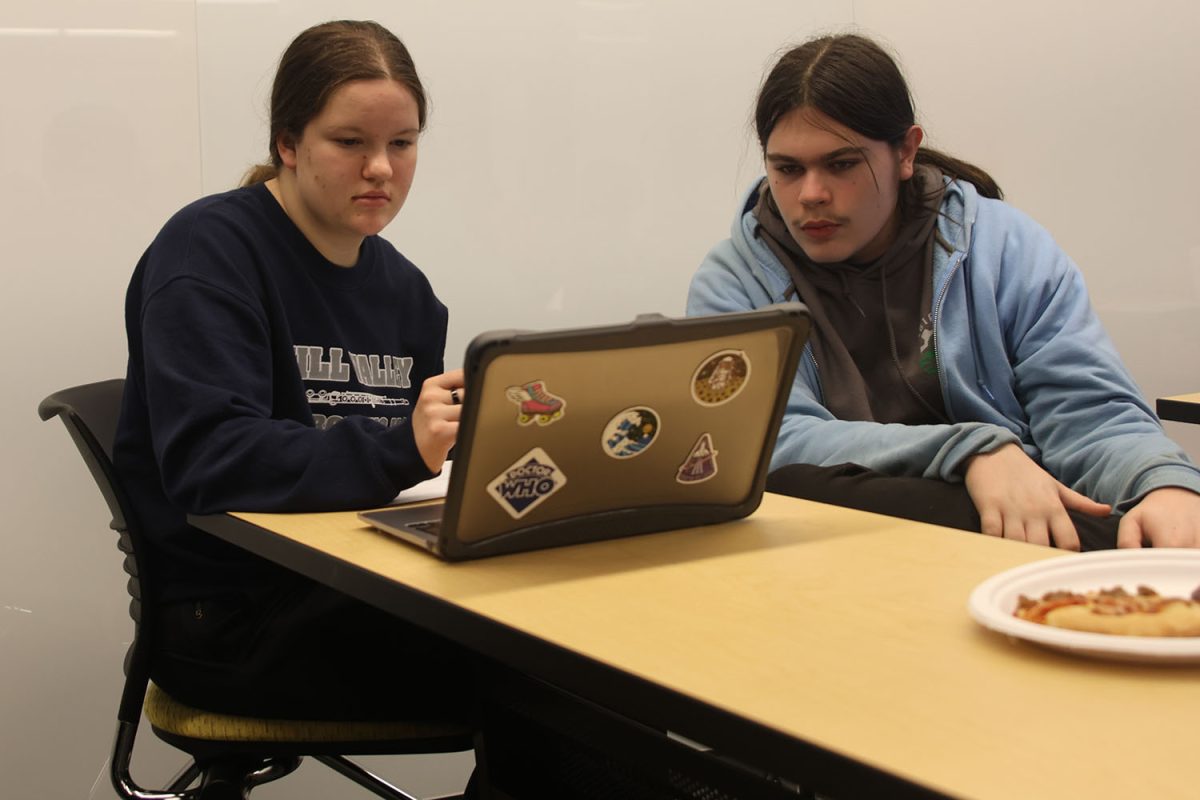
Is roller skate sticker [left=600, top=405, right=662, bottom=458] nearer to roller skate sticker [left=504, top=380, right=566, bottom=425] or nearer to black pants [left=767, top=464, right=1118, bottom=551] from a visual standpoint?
roller skate sticker [left=504, top=380, right=566, bottom=425]

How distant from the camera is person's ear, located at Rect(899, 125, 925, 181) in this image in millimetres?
1745

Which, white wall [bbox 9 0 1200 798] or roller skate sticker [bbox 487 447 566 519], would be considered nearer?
roller skate sticker [bbox 487 447 566 519]

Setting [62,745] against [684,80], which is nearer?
[62,745]

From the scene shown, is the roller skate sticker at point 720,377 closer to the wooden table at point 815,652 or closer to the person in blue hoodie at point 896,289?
the wooden table at point 815,652

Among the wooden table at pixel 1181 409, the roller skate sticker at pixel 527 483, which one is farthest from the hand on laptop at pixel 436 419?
the wooden table at pixel 1181 409

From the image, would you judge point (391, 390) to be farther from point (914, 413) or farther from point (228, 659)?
point (914, 413)

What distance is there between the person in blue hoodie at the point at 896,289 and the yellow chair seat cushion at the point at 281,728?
0.52m

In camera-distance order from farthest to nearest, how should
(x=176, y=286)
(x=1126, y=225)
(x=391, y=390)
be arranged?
(x=1126, y=225)
(x=391, y=390)
(x=176, y=286)

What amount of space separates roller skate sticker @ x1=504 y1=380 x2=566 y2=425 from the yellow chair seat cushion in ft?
1.71

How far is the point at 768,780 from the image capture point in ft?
2.99

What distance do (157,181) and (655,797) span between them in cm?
142

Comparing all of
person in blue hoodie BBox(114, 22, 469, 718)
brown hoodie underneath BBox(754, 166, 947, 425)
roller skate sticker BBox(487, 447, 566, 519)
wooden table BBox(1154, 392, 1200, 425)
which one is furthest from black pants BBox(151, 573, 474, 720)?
wooden table BBox(1154, 392, 1200, 425)

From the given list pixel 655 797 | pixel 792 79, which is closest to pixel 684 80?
pixel 792 79

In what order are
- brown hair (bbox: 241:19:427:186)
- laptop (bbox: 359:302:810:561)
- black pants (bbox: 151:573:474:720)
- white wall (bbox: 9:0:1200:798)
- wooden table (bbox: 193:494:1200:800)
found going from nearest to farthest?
wooden table (bbox: 193:494:1200:800), laptop (bbox: 359:302:810:561), black pants (bbox: 151:573:474:720), brown hair (bbox: 241:19:427:186), white wall (bbox: 9:0:1200:798)
